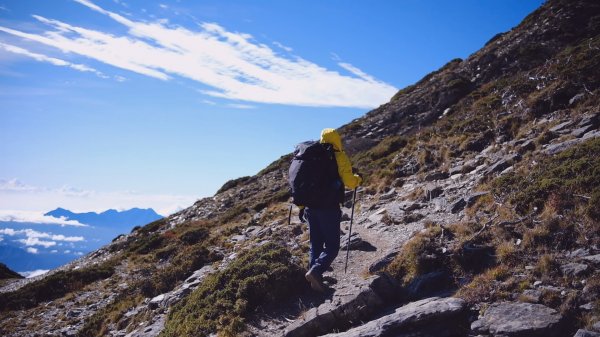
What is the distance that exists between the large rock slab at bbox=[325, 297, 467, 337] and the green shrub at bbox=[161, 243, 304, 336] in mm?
2710

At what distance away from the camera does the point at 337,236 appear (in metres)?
7.70

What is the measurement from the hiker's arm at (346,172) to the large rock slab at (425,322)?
7.99ft

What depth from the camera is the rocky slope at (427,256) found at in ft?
19.9

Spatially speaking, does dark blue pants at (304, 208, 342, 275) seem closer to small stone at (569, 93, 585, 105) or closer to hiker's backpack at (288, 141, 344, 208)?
hiker's backpack at (288, 141, 344, 208)

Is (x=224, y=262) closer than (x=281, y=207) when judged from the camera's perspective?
Yes

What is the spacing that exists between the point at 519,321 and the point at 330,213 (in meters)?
3.49

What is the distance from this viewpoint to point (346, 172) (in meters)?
7.50

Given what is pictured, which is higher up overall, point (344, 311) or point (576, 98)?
point (576, 98)

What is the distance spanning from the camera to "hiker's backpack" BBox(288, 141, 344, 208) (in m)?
7.44

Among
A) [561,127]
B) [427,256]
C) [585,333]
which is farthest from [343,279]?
[561,127]

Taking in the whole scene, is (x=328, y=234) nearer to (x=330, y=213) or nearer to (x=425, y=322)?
(x=330, y=213)

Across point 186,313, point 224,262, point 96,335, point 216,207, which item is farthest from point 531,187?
point 216,207

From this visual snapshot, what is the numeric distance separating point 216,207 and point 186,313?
21.8 metres

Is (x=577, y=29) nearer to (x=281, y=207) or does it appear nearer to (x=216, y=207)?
(x=281, y=207)
